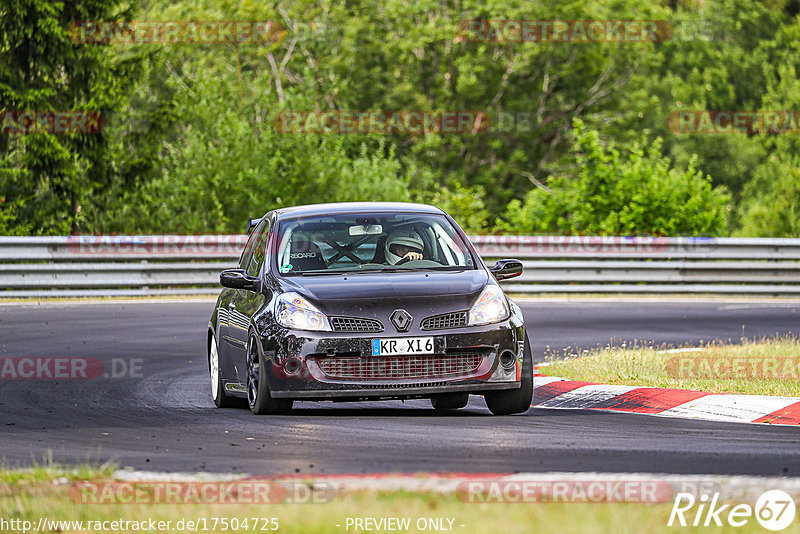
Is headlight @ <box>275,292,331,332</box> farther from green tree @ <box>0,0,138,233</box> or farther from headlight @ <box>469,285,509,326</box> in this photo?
green tree @ <box>0,0,138,233</box>

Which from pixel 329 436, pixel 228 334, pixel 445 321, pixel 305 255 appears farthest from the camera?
pixel 228 334

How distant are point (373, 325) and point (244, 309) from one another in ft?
4.80

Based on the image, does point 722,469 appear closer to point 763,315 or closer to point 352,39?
point 763,315

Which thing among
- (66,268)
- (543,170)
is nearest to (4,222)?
(66,268)

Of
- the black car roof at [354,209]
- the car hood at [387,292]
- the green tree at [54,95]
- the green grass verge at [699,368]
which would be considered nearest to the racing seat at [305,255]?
the car hood at [387,292]

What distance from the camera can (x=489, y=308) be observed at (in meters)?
9.48

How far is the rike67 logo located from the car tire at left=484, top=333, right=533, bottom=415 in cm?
372

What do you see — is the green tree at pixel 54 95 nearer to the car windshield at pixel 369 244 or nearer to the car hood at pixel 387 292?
the car windshield at pixel 369 244

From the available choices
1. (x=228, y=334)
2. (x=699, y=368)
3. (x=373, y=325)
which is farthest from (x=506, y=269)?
(x=699, y=368)

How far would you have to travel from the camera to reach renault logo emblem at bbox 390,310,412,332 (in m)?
9.17

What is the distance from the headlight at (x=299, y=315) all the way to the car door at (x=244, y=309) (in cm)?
43

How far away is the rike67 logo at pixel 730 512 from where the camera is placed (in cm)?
538

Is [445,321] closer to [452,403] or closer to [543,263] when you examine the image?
[452,403]

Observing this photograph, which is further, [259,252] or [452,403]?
[259,252]
